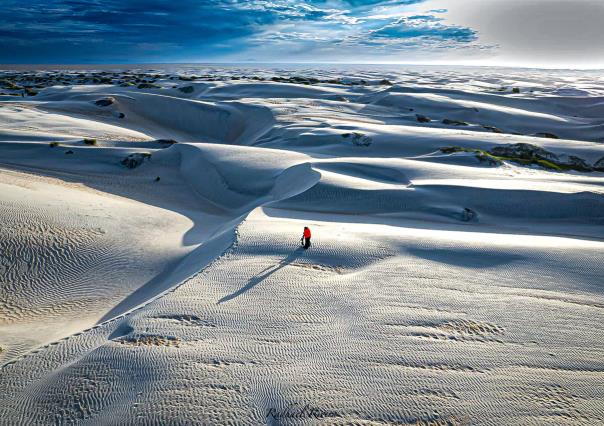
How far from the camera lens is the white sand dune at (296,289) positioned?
279 cm

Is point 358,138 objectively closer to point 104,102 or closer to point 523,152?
point 523,152

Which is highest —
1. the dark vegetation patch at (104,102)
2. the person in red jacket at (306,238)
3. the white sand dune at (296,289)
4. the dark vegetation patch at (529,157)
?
the dark vegetation patch at (104,102)

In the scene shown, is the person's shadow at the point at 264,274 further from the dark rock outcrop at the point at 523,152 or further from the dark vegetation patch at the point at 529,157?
the dark rock outcrop at the point at 523,152

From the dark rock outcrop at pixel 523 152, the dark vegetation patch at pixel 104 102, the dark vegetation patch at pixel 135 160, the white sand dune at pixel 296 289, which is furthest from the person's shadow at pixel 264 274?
the dark vegetation patch at pixel 104 102

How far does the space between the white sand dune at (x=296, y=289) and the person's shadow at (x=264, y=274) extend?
0.02 m

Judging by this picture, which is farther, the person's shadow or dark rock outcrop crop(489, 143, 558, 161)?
dark rock outcrop crop(489, 143, 558, 161)

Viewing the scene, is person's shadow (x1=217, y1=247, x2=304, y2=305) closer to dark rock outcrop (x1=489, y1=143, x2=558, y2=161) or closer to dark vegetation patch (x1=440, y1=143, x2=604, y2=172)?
dark vegetation patch (x1=440, y1=143, x2=604, y2=172)

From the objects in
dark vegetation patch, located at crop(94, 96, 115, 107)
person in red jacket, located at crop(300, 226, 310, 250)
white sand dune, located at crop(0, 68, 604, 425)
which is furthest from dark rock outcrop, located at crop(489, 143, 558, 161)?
dark vegetation patch, located at crop(94, 96, 115, 107)

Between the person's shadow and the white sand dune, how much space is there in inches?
0.8

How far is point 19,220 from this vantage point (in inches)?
222

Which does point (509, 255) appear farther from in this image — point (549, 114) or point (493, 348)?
point (549, 114)

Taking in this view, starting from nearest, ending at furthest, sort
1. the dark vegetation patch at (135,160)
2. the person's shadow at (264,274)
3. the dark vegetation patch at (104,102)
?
the person's shadow at (264,274) → the dark vegetation patch at (135,160) → the dark vegetation patch at (104,102)

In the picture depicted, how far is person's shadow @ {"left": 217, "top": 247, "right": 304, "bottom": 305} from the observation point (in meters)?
3.96

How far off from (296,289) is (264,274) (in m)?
0.44
